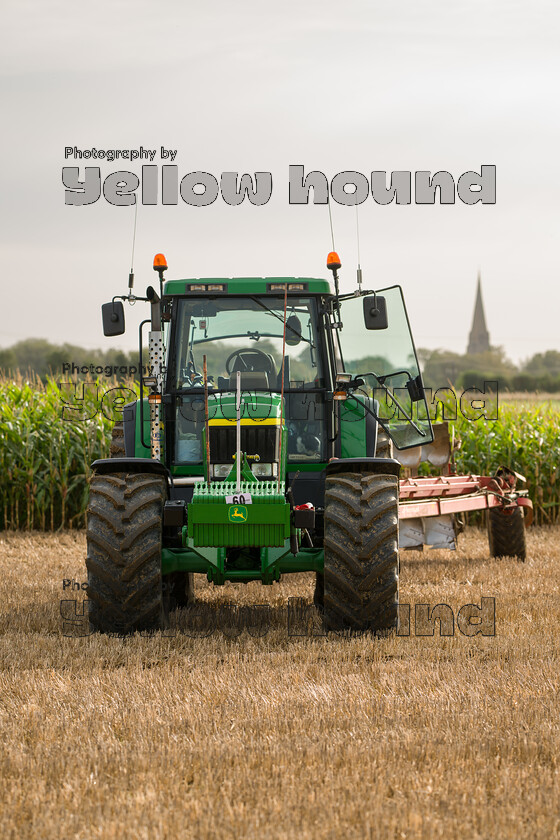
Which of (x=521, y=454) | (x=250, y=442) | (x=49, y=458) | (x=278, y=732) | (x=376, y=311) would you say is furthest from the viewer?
(x=521, y=454)

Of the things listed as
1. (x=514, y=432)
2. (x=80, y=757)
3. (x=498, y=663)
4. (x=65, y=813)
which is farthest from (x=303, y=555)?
(x=514, y=432)

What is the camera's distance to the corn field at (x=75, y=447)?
44.0ft

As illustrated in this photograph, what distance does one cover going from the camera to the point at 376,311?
6.82 meters

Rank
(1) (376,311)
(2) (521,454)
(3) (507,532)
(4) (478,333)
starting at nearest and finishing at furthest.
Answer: (1) (376,311)
(3) (507,532)
(2) (521,454)
(4) (478,333)

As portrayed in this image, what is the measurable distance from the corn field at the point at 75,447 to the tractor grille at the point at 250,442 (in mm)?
6441

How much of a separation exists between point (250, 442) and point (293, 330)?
0.98 meters

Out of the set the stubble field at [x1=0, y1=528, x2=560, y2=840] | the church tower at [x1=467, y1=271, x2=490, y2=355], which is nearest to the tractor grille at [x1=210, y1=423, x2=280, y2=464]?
the stubble field at [x1=0, y1=528, x2=560, y2=840]

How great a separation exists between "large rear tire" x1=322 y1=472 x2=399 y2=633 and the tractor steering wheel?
1.28 metres

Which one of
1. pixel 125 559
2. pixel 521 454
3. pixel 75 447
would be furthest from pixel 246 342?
pixel 521 454

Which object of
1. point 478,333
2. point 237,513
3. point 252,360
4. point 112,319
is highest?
point 478,333

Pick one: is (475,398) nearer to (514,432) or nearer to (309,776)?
(514,432)

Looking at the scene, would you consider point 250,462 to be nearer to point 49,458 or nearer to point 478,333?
point 49,458

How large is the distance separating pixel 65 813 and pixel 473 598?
4.91 m

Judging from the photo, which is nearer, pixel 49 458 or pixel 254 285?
pixel 254 285
